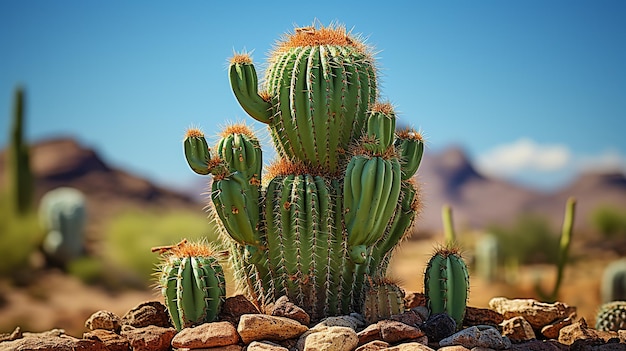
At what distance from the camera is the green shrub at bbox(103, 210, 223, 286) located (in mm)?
22062

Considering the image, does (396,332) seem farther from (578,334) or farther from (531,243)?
(531,243)

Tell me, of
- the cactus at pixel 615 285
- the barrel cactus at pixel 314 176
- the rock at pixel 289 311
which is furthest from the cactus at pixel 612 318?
the cactus at pixel 615 285

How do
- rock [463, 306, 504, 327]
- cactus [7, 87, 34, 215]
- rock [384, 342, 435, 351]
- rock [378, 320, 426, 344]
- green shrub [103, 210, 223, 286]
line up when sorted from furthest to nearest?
green shrub [103, 210, 223, 286] → cactus [7, 87, 34, 215] → rock [463, 306, 504, 327] → rock [378, 320, 426, 344] → rock [384, 342, 435, 351]

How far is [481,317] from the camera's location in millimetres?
6988

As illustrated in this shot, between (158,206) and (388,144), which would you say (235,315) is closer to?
(388,144)

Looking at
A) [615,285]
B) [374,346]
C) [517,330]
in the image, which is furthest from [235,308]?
[615,285]

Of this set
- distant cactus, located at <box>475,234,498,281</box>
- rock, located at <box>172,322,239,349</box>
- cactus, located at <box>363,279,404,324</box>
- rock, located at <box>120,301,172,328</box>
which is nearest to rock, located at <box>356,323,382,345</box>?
cactus, located at <box>363,279,404,324</box>

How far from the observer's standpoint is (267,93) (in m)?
7.01

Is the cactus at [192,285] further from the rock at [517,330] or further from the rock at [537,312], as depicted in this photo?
the rock at [537,312]

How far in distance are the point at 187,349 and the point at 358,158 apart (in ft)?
6.31

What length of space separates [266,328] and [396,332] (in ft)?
3.09

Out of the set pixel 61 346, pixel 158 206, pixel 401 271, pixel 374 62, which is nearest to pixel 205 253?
pixel 61 346

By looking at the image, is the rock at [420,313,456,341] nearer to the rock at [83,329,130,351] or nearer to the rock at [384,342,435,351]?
the rock at [384,342,435,351]

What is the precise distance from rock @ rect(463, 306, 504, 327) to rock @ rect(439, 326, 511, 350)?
1018mm
